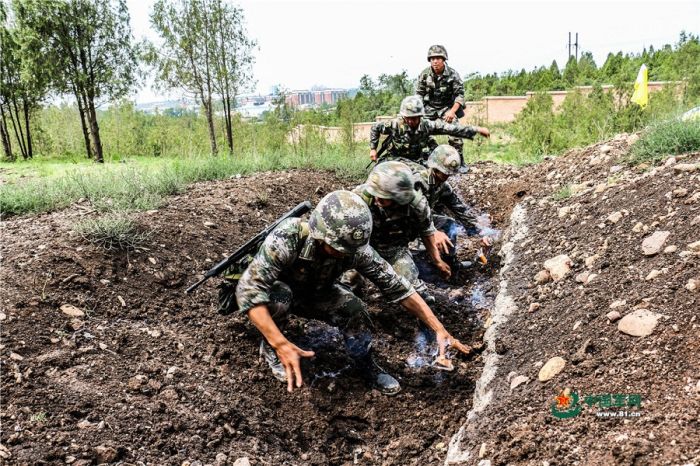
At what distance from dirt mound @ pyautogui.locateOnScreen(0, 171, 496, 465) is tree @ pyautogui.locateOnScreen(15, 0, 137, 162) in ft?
39.2

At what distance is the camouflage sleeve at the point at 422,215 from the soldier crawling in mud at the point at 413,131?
5.42 ft

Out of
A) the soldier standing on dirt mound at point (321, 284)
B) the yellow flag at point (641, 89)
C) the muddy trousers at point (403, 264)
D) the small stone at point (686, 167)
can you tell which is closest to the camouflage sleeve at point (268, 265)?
the soldier standing on dirt mound at point (321, 284)

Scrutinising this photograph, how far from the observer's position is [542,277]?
3.80 metres

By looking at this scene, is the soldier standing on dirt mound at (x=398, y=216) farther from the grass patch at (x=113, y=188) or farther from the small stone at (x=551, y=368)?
the grass patch at (x=113, y=188)

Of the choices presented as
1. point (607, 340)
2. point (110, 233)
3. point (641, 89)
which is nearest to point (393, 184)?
point (607, 340)

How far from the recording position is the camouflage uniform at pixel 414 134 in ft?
18.9

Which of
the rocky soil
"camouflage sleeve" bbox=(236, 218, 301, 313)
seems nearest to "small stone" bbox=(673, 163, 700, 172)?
the rocky soil

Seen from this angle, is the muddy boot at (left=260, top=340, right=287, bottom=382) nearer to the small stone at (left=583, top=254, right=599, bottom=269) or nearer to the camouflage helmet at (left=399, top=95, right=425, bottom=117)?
the small stone at (left=583, top=254, right=599, bottom=269)

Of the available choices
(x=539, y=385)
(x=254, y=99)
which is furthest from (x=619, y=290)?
(x=254, y=99)

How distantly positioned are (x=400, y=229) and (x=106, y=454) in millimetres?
2538

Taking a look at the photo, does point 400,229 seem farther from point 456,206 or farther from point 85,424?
point 85,424

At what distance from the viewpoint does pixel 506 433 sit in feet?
7.54

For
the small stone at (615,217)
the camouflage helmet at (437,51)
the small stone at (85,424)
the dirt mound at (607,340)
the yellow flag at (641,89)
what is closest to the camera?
the dirt mound at (607,340)

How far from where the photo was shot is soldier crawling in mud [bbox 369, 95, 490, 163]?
560cm
